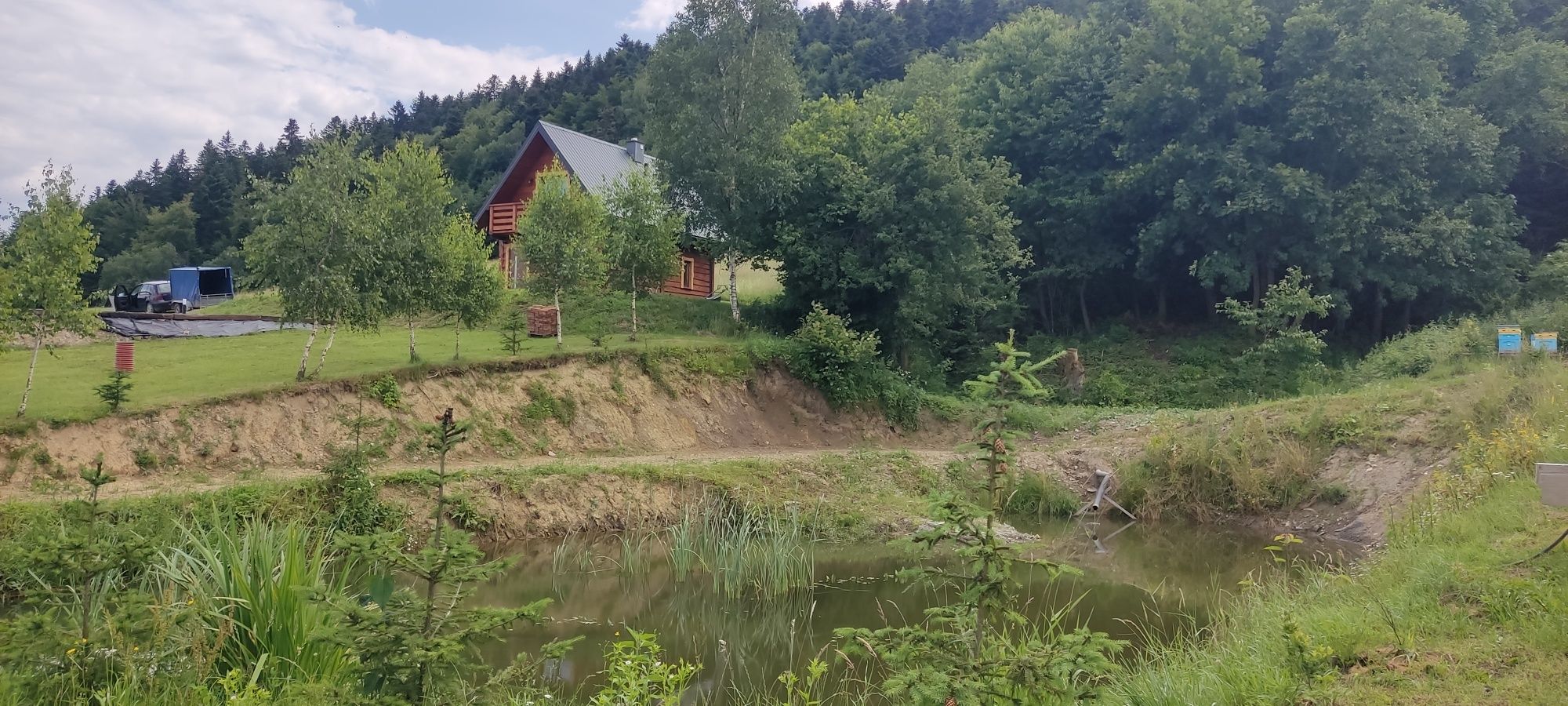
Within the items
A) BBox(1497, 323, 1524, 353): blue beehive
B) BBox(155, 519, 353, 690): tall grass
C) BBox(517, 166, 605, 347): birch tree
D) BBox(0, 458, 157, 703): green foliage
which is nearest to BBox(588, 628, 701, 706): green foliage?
BBox(155, 519, 353, 690): tall grass

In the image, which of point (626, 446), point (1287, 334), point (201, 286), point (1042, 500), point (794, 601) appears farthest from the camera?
point (201, 286)

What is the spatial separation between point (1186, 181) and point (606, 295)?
2043 centimetres

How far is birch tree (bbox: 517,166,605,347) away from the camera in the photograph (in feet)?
74.1

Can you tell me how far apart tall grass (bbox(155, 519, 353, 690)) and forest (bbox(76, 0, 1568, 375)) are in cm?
2109

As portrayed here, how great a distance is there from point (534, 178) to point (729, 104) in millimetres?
11406

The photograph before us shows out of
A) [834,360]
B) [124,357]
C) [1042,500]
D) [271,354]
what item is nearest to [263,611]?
[124,357]

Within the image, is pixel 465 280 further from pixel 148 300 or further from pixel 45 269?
pixel 148 300

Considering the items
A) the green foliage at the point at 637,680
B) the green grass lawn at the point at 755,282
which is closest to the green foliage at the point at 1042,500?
the green grass lawn at the point at 755,282

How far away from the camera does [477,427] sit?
18922 millimetres

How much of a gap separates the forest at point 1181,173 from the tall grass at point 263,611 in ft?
69.2

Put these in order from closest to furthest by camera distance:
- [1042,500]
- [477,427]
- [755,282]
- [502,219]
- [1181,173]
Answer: [477,427], [1042,500], [1181,173], [502,219], [755,282]

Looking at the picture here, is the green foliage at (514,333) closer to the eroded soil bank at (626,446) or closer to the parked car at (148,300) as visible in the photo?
the eroded soil bank at (626,446)

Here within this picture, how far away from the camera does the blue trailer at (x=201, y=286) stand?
39094 millimetres

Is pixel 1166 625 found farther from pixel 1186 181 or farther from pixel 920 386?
pixel 1186 181
